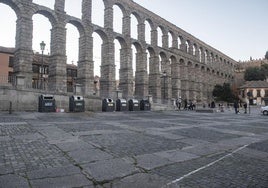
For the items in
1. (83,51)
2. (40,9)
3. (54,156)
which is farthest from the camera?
(83,51)

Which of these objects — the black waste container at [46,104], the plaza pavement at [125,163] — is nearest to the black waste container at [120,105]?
the black waste container at [46,104]

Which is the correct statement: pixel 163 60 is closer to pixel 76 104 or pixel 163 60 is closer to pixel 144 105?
pixel 144 105

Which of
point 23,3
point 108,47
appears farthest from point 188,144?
point 108,47

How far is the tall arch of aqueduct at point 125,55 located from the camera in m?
24.6

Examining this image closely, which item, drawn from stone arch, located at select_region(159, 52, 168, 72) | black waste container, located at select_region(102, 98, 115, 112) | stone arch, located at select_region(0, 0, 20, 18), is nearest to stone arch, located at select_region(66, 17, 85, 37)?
stone arch, located at select_region(0, 0, 20, 18)

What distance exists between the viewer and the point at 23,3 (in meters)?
24.4

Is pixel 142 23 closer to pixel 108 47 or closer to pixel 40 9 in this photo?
pixel 108 47

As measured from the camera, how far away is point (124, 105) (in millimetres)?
25141

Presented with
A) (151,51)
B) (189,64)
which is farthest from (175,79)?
(151,51)

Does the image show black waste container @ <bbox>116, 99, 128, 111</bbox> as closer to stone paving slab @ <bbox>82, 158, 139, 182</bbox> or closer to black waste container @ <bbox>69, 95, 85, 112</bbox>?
black waste container @ <bbox>69, 95, 85, 112</bbox>

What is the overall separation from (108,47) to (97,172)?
3009cm

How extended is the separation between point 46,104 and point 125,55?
65.8 feet

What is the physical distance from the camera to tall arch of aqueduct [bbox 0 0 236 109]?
24.6 m

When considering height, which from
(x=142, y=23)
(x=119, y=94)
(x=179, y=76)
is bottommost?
(x=119, y=94)
